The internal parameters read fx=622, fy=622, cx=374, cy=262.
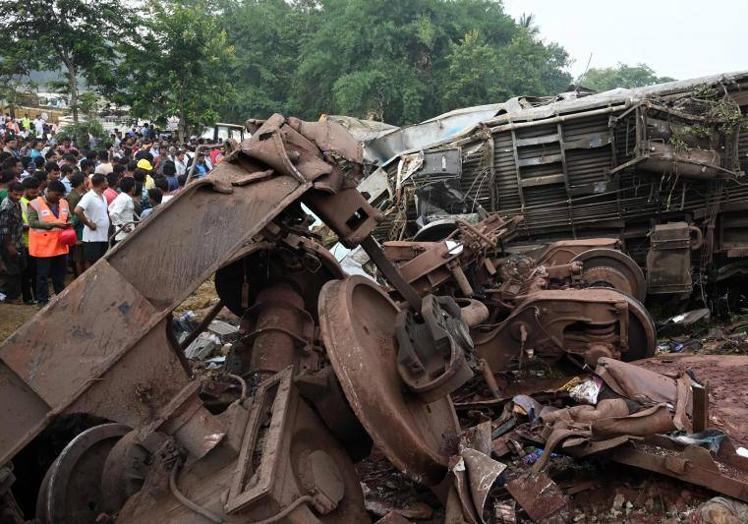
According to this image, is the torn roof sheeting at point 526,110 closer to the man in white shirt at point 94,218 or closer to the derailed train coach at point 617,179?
the derailed train coach at point 617,179

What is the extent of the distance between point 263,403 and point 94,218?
526cm

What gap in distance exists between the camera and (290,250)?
4.44 m

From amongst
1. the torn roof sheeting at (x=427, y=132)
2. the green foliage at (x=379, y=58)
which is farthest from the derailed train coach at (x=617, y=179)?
the green foliage at (x=379, y=58)

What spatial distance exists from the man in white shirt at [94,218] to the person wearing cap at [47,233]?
0.66 feet

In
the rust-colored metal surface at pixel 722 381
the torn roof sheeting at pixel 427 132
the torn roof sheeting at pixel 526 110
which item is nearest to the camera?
the rust-colored metal surface at pixel 722 381

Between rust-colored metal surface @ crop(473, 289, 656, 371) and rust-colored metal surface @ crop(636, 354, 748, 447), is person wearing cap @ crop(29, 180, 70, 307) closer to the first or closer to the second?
rust-colored metal surface @ crop(473, 289, 656, 371)

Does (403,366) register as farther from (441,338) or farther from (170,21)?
(170,21)

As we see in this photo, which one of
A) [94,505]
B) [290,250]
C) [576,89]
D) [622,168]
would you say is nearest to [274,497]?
[94,505]

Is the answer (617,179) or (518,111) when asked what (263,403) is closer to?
(617,179)

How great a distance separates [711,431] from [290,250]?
2.82 meters

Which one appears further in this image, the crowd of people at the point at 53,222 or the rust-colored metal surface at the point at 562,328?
the crowd of people at the point at 53,222

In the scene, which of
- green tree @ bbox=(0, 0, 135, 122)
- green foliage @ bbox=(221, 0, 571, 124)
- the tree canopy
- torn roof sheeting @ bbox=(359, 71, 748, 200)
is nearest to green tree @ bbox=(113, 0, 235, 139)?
the tree canopy

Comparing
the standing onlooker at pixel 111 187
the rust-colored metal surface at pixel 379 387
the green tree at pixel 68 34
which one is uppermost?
the green tree at pixel 68 34

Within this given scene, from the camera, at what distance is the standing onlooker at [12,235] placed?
661cm
